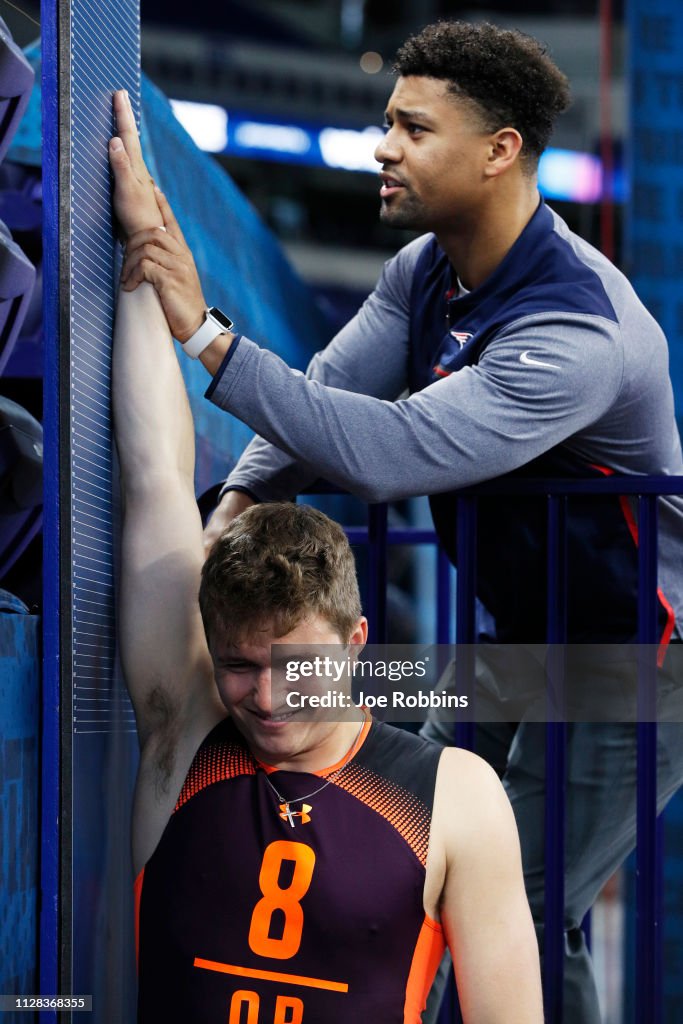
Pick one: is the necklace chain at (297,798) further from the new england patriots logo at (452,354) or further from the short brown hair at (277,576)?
the new england patriots logo at (452,354)

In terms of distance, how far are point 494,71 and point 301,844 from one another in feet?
4.13

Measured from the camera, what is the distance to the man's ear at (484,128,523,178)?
213 centimetres

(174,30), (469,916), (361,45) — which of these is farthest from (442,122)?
(361,45)

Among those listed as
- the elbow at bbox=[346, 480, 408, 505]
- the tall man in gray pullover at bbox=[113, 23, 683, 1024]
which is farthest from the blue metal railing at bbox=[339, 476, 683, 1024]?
the elbow at bbox=[346, 480, 408, 505]

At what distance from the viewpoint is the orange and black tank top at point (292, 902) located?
1.57 meters

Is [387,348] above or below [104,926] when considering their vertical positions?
above

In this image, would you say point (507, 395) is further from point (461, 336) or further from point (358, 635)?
point (358, 635)

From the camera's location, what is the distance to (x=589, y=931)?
270cm

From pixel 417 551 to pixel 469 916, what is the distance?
30.7ft

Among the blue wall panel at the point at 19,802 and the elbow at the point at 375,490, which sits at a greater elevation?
the elbow at the point at 375,490

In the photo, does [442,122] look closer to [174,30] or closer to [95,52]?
[95,52]

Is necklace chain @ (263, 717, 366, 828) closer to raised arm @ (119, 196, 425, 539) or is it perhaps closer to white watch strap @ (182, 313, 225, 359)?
raised arm @ (119, 196, 425, 539)

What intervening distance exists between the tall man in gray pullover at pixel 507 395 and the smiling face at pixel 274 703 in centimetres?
34

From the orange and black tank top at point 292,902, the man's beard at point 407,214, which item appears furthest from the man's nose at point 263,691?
the man's beard at point 407,214
